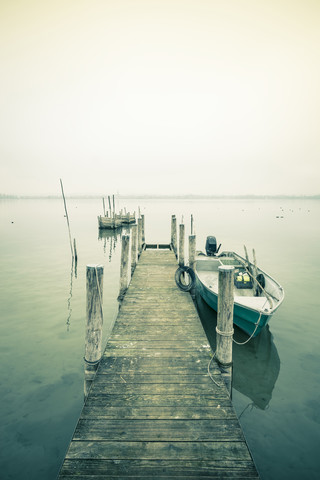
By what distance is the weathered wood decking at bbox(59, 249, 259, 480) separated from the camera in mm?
2713

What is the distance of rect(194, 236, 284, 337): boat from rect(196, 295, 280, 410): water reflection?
2.08 feet

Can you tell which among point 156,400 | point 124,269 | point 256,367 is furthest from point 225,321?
point 124,269

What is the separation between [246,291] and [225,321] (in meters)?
5.97

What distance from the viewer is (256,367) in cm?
672

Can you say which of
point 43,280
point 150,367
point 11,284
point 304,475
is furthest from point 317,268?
point 11,284

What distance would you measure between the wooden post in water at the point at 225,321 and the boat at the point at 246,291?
4.82ft

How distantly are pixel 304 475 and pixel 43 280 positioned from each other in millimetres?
13878

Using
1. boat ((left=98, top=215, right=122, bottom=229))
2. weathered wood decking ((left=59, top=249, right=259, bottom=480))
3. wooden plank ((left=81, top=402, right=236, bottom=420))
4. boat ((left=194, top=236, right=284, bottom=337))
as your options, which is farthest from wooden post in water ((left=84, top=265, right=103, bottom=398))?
boat ((left=98, top=215, right=122, bottom=229))

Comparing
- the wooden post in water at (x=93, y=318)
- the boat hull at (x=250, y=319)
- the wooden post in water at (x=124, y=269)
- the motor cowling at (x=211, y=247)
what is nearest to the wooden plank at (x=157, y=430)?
the wooden post in water at (x=93, y=318)

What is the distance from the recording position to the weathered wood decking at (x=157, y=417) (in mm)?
2713

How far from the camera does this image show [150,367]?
4.46 m

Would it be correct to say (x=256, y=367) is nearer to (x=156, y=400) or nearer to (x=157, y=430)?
(x=156, y=400)

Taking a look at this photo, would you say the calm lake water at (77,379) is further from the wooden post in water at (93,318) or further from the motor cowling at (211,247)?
the motor cowling at (211,247)

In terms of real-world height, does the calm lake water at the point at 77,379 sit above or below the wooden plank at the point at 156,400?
below
